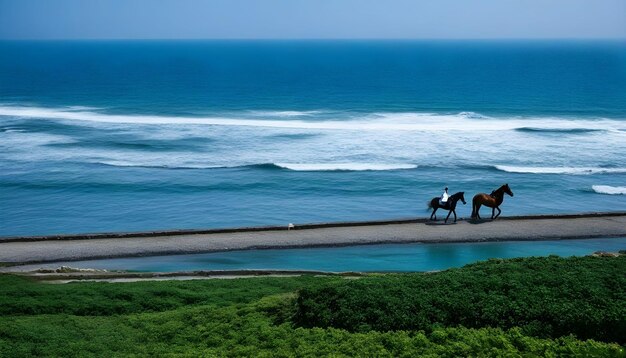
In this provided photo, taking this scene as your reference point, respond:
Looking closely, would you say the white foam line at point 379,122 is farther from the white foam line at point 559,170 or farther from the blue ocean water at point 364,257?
the blue ocean water at point 364,257

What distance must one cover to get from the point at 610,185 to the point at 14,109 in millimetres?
57017

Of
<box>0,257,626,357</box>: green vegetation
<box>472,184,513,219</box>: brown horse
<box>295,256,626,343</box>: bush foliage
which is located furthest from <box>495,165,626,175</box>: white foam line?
<box>295,256,626,343</box>: bush foliage

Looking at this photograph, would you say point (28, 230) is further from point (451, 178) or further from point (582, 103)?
point (582, 103)

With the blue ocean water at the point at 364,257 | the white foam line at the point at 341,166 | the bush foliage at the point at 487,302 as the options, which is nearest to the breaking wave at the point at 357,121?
the white foam line at the point at 341,166

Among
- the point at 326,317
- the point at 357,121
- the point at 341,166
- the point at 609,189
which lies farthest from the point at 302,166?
the point at 326,317

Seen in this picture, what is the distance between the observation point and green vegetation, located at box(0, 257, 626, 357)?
1580cm

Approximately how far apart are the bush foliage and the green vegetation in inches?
1.4

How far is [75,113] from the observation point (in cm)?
7100

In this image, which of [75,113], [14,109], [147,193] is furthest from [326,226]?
[14,109]

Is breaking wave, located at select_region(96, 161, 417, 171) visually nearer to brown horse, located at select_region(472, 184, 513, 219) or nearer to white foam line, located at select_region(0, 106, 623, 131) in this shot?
brown horse, located at select_region(472, 184, 513, 219)

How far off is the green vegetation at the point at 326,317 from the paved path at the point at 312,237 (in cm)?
717

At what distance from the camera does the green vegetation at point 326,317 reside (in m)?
15.8

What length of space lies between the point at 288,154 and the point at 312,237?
21544mm

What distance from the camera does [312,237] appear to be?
2981cm
